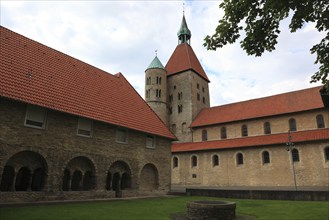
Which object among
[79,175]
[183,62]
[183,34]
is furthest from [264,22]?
[183,34]

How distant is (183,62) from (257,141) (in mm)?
23784

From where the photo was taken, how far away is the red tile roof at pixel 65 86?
14.3 metres

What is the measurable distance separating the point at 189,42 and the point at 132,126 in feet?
136

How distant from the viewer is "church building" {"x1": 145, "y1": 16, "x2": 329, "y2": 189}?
88.0 feet

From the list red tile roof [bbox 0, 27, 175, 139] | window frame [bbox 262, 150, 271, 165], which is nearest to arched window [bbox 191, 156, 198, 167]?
window frame [bbox 262, 150, 271, 165]

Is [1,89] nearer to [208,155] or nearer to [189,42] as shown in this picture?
[208,155]

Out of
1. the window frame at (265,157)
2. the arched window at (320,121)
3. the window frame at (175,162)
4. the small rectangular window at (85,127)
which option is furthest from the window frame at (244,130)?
the small rectangular window at (85,127)

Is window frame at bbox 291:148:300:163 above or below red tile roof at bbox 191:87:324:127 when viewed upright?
below

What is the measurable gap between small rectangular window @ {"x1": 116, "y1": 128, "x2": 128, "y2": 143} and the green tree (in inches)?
490

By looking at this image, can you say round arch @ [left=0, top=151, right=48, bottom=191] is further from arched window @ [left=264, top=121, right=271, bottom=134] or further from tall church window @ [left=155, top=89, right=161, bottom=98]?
tall church window @ [left=155, top=89, right=161, bottom=98]

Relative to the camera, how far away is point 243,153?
3095cm

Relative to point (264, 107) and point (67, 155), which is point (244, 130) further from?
point (67, 155)

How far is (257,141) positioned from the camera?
30594 mm

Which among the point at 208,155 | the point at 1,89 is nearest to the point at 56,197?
the point at 1,89
